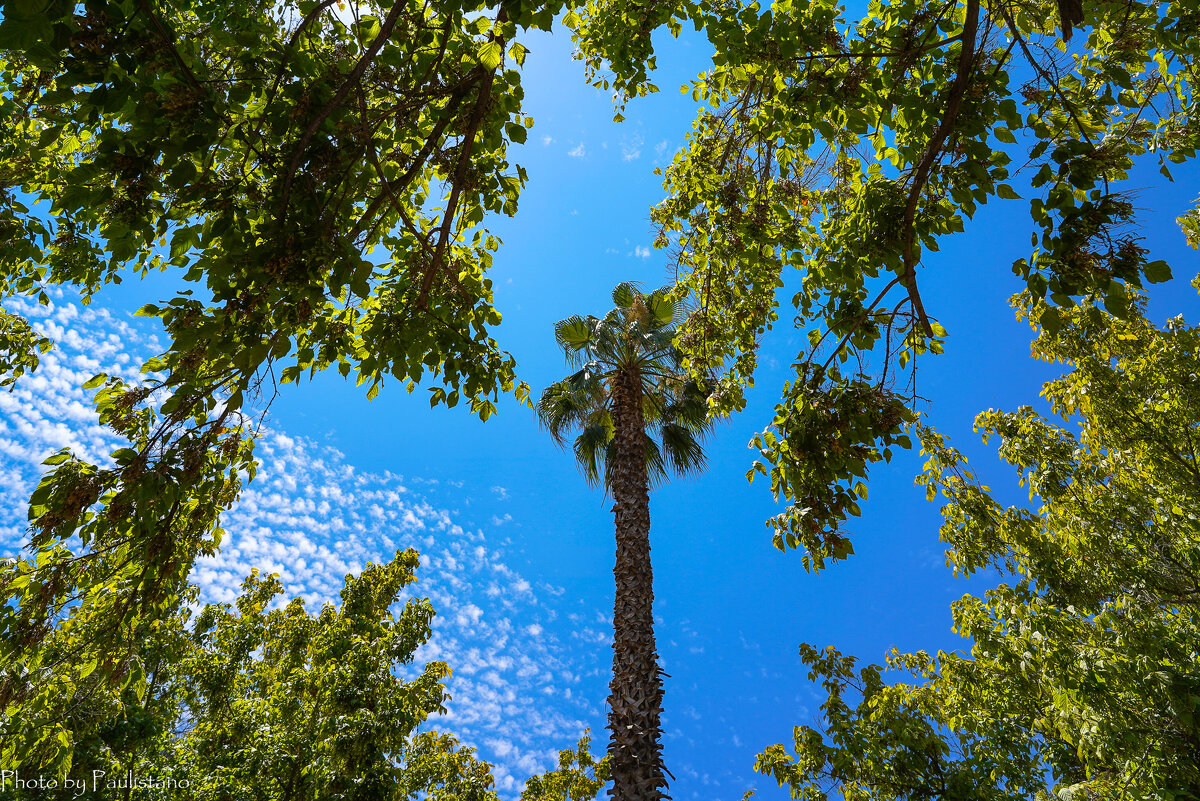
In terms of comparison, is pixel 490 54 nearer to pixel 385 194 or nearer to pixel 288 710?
pixel 385 194

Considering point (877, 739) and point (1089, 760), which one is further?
point (877, 739)

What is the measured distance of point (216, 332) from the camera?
8.94ft

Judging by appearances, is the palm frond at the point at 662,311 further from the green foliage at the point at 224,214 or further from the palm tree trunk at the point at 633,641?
the green foliage at the point at 224,214

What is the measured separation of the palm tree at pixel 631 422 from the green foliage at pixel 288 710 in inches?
154

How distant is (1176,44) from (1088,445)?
7.22 meters

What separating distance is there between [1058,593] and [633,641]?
5.92m

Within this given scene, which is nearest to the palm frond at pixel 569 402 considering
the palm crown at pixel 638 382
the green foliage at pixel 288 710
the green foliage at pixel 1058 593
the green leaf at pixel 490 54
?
the palm crown at pixel 638 382

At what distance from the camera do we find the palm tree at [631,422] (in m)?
8.16

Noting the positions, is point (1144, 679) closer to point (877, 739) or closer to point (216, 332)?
point (877, 739)

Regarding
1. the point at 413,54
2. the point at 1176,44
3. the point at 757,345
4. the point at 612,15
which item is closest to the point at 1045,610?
the point at 757,345

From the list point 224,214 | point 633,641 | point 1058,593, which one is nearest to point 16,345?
point 224,214

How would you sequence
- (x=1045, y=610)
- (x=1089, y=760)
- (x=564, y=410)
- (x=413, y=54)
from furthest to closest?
(x=564, y=410)
(x=1045, y=610)
(x=1089, y=760)
(x=413, y=54)

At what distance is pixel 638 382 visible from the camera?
11297mm

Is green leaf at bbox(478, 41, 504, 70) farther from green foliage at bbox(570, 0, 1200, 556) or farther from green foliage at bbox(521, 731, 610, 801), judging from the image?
green foliage at bbox(521, 731, 610, 801)
